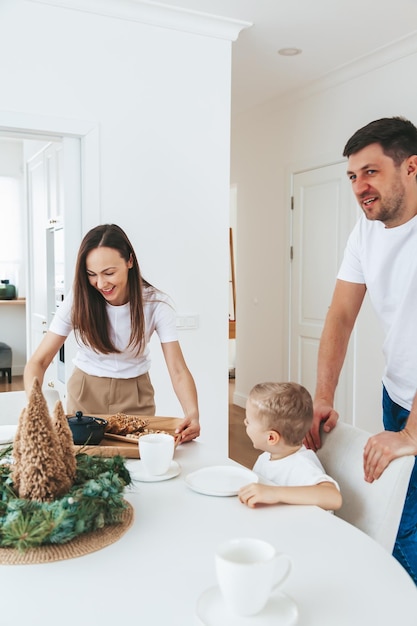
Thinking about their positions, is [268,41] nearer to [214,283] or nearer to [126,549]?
[214,283]

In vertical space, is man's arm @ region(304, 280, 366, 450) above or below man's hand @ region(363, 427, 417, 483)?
above

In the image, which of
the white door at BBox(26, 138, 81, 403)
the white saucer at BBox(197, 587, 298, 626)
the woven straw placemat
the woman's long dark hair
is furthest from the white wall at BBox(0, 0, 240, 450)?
the white saucer at BBox(197, 587, 298, 626)

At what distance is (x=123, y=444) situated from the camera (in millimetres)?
1551

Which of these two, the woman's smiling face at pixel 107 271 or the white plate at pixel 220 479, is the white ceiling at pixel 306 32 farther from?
the white plate at pixel 220 479

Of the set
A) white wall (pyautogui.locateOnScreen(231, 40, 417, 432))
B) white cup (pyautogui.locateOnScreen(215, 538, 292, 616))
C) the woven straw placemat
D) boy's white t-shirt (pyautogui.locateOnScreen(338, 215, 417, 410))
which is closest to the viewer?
white cup (pyautogui.locateOnScreen(215, 538, 292, 616))

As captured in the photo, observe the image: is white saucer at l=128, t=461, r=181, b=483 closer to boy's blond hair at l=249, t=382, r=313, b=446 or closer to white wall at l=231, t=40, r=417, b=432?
boy's blond hair at l=249, t=382, r=313, b=446

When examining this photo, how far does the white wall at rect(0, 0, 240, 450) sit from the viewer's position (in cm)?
304

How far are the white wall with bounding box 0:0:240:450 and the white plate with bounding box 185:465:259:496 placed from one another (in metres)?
2.04

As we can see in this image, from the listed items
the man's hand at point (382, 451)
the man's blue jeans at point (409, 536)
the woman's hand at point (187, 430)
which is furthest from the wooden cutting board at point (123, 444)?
the man's blue jeans at point (409, 536)

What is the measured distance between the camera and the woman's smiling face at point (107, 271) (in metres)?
1.98

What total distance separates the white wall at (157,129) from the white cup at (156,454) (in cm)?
204

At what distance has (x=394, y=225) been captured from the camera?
68.9 inches

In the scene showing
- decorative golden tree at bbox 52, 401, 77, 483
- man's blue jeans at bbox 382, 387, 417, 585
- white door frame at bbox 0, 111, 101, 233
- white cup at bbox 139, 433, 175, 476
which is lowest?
man's blue jeans at bbox 382, 387, 417, 585

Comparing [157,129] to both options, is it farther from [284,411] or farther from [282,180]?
[284,411]
